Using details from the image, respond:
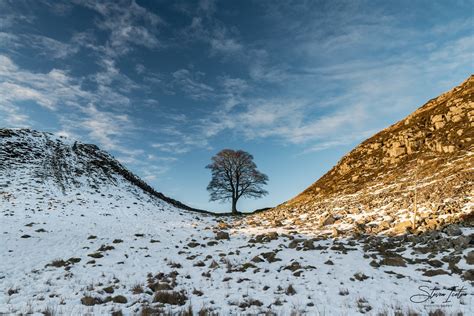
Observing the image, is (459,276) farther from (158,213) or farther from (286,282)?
(158,213)

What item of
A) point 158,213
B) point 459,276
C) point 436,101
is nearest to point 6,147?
point 158,213

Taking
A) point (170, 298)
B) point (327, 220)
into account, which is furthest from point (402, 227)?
point (170, 298)

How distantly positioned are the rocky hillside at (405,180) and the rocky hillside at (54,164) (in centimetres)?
2002

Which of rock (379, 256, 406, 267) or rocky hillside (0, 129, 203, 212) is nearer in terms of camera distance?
rock (379, 256, 406, 267)

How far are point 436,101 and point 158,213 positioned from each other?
116 feet

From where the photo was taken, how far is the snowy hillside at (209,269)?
9.24 meters

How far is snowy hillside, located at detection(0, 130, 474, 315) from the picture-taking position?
9.24 m

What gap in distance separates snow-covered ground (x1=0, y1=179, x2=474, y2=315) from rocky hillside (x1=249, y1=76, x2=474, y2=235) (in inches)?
111

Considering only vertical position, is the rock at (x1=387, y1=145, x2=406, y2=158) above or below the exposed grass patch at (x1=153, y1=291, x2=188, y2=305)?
above

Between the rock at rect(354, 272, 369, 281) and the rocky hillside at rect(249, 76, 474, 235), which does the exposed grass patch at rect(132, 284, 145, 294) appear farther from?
the rocky hillside at rect(249, 76, 474, 235)

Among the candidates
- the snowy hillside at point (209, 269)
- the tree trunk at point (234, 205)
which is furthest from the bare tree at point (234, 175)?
the snowy hillside at point (209, 269)

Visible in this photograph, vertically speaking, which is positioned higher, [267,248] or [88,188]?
[88,188]

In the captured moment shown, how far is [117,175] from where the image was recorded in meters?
40.6

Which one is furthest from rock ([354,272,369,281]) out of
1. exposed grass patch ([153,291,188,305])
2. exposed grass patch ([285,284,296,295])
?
exposed grass patch ([153,291,188,305])
